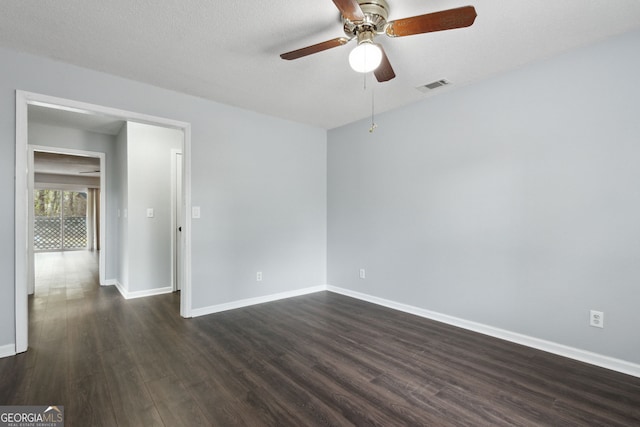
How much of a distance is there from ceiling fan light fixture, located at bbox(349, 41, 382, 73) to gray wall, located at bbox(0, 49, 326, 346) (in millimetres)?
2241

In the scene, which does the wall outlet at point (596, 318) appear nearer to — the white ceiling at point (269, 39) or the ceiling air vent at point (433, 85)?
the white ceiling at point (269, 39)

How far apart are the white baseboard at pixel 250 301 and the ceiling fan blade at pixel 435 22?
3255mm

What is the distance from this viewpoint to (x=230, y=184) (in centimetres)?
374

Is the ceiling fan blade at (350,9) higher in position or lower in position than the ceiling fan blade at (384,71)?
higher

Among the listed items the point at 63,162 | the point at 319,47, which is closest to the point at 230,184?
the point at 319,47

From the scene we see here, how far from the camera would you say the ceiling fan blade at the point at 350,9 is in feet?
5.10

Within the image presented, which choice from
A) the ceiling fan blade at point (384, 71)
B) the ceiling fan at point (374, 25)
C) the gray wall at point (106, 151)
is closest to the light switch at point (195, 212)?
the ceiling fan at point (374, 25)

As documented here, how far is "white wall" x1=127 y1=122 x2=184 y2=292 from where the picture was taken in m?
4.21

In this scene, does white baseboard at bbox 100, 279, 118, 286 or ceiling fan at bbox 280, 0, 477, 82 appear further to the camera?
white baseboard at bbox 100, 279, 118, 286

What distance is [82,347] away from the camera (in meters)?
2.63

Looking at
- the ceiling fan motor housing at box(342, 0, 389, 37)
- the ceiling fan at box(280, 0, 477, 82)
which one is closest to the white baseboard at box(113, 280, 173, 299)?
the ceiling fan at box(280, 0, 477, 82)

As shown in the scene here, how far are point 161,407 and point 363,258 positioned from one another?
284cm

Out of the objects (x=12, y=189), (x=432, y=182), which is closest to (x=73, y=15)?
(x=12, y=189)

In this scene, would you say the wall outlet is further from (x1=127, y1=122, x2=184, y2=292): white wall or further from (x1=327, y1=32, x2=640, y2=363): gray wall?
(x1=127, y1=122, x2=184, y2=292): white wall
